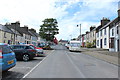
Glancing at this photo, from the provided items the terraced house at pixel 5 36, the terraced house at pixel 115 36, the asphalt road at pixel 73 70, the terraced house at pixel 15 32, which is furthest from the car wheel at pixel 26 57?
the terraced house at pixel 15 32

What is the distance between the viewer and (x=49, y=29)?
53438 mm

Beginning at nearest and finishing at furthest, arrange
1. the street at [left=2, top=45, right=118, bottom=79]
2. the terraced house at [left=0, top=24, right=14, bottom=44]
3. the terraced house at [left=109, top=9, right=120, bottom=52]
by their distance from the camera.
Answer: the street at [left=2, top=45, right=118, bottom=79]
the terraced house at [left=109, top=9, right=120, bottom=52]
the terraced house at [left=0, top=24, right=14, bottom=44]

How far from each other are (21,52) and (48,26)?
129 ft

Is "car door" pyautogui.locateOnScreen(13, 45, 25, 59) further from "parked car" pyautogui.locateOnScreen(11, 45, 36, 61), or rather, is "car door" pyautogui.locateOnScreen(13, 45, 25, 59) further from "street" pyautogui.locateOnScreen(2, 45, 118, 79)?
"street" pyautogui.locateOnScreen(2, 45, 118, 79)

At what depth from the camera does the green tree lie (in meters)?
53.1

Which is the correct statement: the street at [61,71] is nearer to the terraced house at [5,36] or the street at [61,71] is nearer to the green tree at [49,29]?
the terraced house at [5,36]

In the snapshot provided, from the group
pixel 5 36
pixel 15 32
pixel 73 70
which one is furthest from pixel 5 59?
pixel 15 32

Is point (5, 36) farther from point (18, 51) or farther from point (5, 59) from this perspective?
point (5, 59)

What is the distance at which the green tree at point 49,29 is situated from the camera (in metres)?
53.1

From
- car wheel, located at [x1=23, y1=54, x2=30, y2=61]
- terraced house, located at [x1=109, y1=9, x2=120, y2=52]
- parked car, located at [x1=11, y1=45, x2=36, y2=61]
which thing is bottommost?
car wheel, located at [x1=23, y1=54, x2=30, y2=61]

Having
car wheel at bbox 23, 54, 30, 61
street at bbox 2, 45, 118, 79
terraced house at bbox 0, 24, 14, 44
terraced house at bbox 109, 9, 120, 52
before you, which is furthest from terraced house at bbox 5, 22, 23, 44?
street at bbox 2, 45, 118, 79

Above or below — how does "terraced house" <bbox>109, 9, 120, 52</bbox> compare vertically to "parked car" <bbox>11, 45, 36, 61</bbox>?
above

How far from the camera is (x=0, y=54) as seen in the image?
7.32 metres

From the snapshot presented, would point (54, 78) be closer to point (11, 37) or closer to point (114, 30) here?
point (114, 30)
